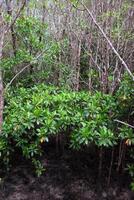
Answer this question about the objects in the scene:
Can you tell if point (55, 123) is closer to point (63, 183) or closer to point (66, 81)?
point (63, 183)

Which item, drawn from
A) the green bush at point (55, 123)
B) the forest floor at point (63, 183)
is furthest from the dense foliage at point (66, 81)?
the forest floor at point (63, 183)

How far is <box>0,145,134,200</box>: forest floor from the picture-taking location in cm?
468

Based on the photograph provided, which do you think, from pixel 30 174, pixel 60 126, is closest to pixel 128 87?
pixel 60 126

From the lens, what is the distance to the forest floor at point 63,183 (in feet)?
15.4

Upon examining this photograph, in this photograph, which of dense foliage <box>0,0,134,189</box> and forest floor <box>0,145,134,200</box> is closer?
dense foliage <box>0,0,134,189</box>

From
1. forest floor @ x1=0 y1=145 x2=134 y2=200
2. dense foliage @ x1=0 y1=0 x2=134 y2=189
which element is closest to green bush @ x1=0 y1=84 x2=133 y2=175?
dense foliage @ x1=0 y1=0 x2=134 y2=189

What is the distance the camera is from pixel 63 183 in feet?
15.8

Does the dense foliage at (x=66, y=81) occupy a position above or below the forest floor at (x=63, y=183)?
above

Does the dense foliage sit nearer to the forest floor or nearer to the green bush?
the green bush

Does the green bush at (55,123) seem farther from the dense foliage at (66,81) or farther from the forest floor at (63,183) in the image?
the forest floor at (63,183)

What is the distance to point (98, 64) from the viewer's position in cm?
605

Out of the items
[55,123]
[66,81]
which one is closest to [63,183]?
[55,123]

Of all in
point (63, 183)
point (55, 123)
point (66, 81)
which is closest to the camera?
point (55, 123)

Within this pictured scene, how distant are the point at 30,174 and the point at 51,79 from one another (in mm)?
2317
